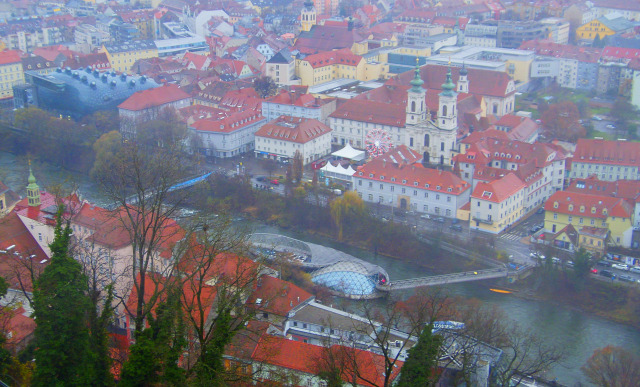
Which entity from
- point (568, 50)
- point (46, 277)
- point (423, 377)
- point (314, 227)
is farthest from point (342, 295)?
point (568, 50)

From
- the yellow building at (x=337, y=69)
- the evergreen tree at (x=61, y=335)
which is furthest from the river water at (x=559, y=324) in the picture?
the yellow building at (x=337, y=69)

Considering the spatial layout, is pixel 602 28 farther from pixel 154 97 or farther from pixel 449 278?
pixel 449 278

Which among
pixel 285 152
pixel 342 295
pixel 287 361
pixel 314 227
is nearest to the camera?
pixel 287 361

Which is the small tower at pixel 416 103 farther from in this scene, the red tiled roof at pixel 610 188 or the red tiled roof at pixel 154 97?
the red tiled roof at pixel 154 97

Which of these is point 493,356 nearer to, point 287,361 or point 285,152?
point 287,361

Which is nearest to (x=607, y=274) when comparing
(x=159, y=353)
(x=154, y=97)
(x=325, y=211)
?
(x=325, y=211)

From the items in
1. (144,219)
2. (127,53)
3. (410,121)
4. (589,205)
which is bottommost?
(589,205)
